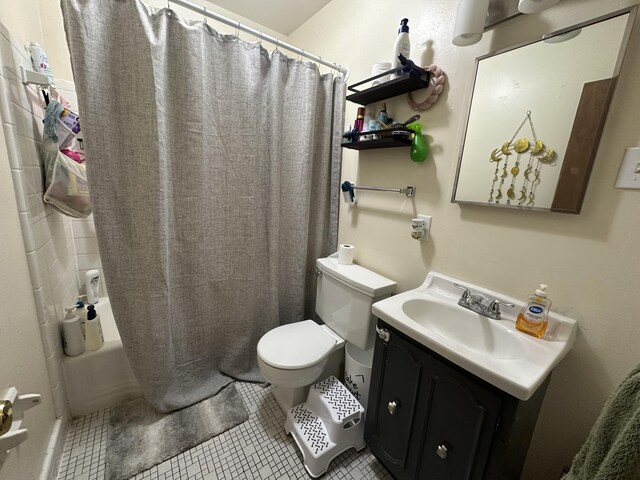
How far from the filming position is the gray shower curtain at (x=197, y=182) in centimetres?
105

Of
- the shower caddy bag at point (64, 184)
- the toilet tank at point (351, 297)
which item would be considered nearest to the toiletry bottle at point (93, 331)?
the shower caddy bag at point (64, 184)

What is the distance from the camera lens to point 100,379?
135cm

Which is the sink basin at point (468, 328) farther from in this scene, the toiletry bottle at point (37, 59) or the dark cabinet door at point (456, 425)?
the toiletry bottle at point (37, 59)

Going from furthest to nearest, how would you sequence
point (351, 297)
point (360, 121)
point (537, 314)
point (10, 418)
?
point (360, 121), point (351, 297), point (537, 314), point (10, 418)

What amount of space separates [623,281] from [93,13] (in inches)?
81.6

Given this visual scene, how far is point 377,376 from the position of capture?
3.54 feet

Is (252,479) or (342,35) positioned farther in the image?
(342,35)

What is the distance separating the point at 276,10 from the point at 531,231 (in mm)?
2147

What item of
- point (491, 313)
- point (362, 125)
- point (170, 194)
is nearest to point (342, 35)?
point (362, 125)

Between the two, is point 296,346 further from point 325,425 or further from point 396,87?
point 396,87

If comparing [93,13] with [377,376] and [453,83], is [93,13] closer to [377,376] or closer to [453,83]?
[453,83]

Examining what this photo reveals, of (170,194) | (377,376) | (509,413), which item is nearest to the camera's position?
(509,413)

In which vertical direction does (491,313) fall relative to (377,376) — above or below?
above

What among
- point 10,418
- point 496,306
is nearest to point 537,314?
point 496,306
